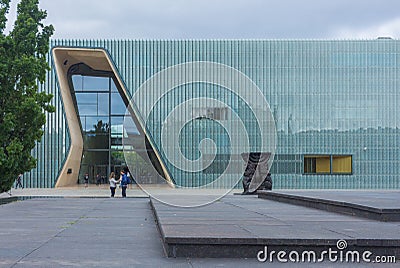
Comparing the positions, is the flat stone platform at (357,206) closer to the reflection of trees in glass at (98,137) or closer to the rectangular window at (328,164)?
the rectangular window at (328,164)

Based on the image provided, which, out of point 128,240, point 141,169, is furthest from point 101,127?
point 128,240

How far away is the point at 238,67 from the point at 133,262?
4246cm

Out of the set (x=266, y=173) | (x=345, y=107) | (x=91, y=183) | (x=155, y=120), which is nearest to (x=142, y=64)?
(x=155, y=120)

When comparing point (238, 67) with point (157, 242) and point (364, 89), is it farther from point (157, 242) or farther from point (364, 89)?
point (157, 242)

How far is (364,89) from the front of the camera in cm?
4909

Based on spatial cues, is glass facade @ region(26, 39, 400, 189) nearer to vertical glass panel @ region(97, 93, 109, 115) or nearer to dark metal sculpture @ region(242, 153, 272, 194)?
vertical glass panel @ region(97, 93, 109, 115)

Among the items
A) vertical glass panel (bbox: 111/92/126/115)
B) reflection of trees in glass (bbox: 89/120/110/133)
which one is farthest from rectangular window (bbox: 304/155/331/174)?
reflection of trees in glass (bbox: 89/120/110/133)

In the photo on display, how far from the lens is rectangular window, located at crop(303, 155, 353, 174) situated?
48750 millimetres

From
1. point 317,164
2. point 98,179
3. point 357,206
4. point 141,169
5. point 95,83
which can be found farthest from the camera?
point 95,83

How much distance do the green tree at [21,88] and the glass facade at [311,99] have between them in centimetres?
2588

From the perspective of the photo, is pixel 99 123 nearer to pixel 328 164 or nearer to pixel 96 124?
pixel 96 124

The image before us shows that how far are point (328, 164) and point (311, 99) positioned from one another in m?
6.31

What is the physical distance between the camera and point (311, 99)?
49.4 m

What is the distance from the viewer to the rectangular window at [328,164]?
160ft
